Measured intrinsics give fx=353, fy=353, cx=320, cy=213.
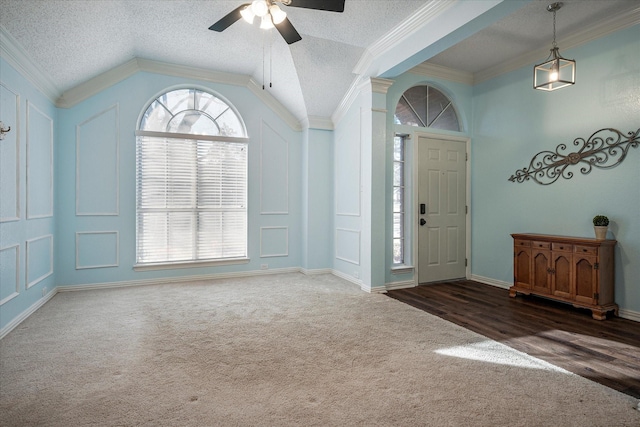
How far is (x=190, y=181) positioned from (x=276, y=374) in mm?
3691

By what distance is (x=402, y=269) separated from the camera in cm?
495

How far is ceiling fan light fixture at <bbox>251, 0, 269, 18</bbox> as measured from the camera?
8.66 feet

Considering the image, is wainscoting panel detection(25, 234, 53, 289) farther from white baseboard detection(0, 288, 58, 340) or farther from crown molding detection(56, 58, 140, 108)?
crown molding detection(56, 58, 140, 108)

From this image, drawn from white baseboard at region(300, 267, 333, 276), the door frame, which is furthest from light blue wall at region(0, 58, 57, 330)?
the door frame

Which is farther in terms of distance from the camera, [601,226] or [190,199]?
[190,199]

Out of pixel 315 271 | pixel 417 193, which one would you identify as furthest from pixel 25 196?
pixel 417 193

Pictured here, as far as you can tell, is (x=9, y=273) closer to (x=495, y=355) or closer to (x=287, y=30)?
(x=287, y=30)

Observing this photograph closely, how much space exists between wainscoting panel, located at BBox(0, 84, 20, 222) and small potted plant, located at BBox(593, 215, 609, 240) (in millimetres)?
5812

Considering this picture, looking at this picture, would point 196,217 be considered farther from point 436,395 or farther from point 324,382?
point 436,395

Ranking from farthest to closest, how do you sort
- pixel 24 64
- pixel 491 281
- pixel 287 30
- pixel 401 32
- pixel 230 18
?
pixel 491 281 → pixel 401 32 → pixel 24 64 → pixel 287 30 → pixel 230 18

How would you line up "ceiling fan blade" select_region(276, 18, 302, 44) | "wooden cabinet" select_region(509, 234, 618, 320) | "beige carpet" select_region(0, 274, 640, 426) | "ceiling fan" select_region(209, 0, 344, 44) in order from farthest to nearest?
"wooden cabinet" select_region(509, 234, 618, 320), "ceiling fan blade" select_region(276, 18, 302, 44), "ceiling fan" select_region(209, 0, 344, 44), "beige carpet" select_region(0, 274, 640, 426)

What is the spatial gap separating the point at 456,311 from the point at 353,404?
7.33 feet

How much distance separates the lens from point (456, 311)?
3.87 meters

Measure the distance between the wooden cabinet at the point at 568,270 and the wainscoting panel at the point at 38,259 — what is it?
220 inches
